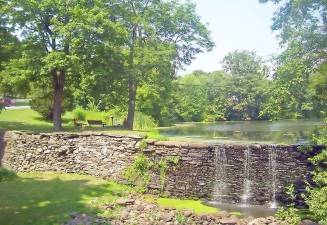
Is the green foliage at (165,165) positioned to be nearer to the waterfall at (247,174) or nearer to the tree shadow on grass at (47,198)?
the tree shadow on grass at (47,198)

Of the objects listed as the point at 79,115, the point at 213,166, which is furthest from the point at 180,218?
the point at 79,115

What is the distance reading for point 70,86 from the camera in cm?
2228

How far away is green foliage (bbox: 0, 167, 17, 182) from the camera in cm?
1460

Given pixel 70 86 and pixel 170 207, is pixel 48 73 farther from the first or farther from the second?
pixel 170 207

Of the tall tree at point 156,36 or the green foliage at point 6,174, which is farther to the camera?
the tall tree at point 156,36

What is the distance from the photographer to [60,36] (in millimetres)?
19078

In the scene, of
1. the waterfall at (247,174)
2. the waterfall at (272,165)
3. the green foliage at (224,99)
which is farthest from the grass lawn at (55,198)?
the green foliage at (224,99)

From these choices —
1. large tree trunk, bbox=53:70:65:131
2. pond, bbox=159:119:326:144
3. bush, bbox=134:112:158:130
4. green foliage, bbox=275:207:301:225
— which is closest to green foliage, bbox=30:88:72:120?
large tree trunk, bbox=53:70:65:131

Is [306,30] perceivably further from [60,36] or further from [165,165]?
[60,36]

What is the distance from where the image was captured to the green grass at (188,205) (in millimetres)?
12703

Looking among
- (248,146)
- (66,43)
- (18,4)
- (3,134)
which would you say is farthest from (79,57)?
A: (248,146)

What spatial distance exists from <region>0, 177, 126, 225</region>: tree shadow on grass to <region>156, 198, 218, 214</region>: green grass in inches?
63.7

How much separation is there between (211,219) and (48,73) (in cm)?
1235

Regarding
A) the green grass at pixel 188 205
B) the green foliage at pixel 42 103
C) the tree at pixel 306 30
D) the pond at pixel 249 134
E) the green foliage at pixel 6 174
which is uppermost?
the tree at pixel 306 30
